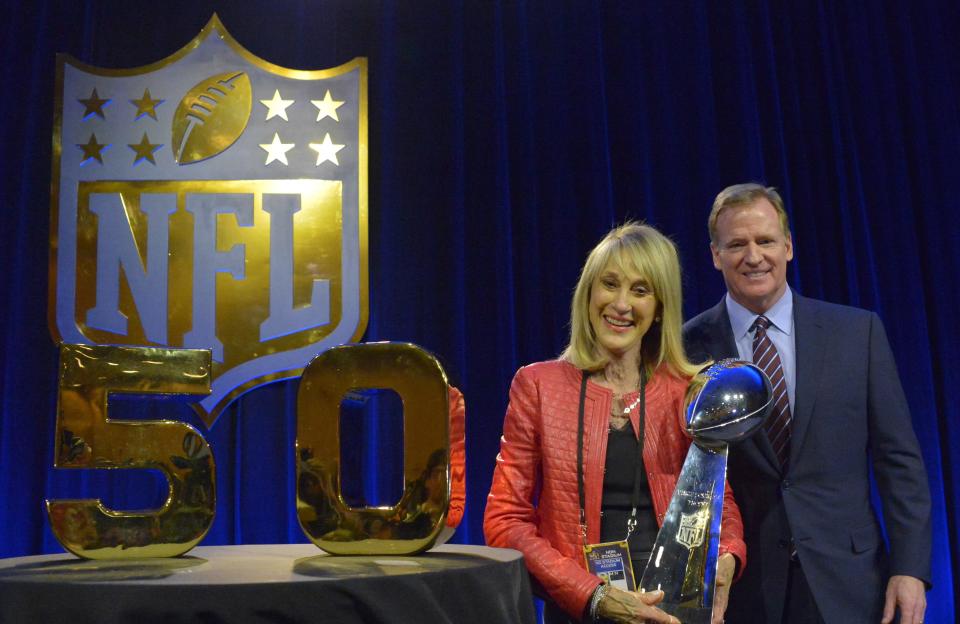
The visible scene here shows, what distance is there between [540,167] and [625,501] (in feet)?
6.76

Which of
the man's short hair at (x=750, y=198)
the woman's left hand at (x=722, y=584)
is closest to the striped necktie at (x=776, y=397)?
the man's short hair at (x=750, y=198)

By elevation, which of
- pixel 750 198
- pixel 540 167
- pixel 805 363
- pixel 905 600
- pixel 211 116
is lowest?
pixel 905 600

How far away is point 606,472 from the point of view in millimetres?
1690

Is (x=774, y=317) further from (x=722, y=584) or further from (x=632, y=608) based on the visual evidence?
(x=632, y=608)

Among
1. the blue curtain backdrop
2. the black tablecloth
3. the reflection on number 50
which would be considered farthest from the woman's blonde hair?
the blue curtain backdrop

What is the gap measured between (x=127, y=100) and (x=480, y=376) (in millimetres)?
1628

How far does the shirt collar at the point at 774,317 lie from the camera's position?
2131mm

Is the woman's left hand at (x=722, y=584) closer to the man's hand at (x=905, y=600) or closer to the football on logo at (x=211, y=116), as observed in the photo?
the man's hand at (x=905, y=600)

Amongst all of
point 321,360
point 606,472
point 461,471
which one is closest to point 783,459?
point 606,472

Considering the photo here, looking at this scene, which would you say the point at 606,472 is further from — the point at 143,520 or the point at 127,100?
the point at 127,100

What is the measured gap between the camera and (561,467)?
1.68 meters

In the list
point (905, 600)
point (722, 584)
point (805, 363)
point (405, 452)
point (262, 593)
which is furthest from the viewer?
point (805, 363)

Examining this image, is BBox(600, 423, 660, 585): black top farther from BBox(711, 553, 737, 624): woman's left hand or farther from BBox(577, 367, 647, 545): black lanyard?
BBox(711, 553, 737, 624): woman's left hand

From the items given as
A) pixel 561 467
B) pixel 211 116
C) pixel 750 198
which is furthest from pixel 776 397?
pixel 211 116
